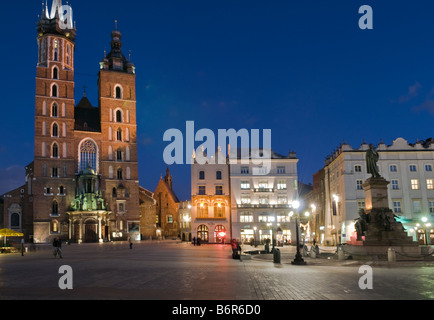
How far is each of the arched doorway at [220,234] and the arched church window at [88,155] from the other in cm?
2846

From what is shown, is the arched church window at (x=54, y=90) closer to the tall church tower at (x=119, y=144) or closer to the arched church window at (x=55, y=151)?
the tall church tower at (x=119, y=144)

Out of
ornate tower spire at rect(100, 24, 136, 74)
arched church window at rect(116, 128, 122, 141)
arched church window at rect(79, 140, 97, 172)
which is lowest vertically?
arched church window at rect(79, 140, 97, 172)

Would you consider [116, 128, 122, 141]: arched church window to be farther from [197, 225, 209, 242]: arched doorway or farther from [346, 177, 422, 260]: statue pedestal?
[346, 177, 422, 260]: statue pedestal

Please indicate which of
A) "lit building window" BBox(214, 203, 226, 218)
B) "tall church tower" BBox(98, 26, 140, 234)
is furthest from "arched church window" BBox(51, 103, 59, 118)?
"lit building window" BBox(214, 203, 226, 218)

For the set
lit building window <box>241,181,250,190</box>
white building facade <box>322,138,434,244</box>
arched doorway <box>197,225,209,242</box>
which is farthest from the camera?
lit building window <box>241,181,250,190</box>

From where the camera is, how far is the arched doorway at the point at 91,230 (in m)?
72.8

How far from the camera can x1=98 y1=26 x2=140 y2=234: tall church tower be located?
260ft

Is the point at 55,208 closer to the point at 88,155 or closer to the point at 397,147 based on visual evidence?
the point at 88,155

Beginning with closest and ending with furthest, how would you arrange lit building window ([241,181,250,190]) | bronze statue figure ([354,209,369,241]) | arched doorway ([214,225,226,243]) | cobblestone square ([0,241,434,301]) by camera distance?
cobblestone square ([0,241,434,301])
bronze statue figure ([354,209,369,241])
arched doorway ([214,225,226,243])
lit building window ([241,181,250,190])

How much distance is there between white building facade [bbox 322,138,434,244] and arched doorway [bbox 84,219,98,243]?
4111 centimetres

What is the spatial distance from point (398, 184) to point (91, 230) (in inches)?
1988
